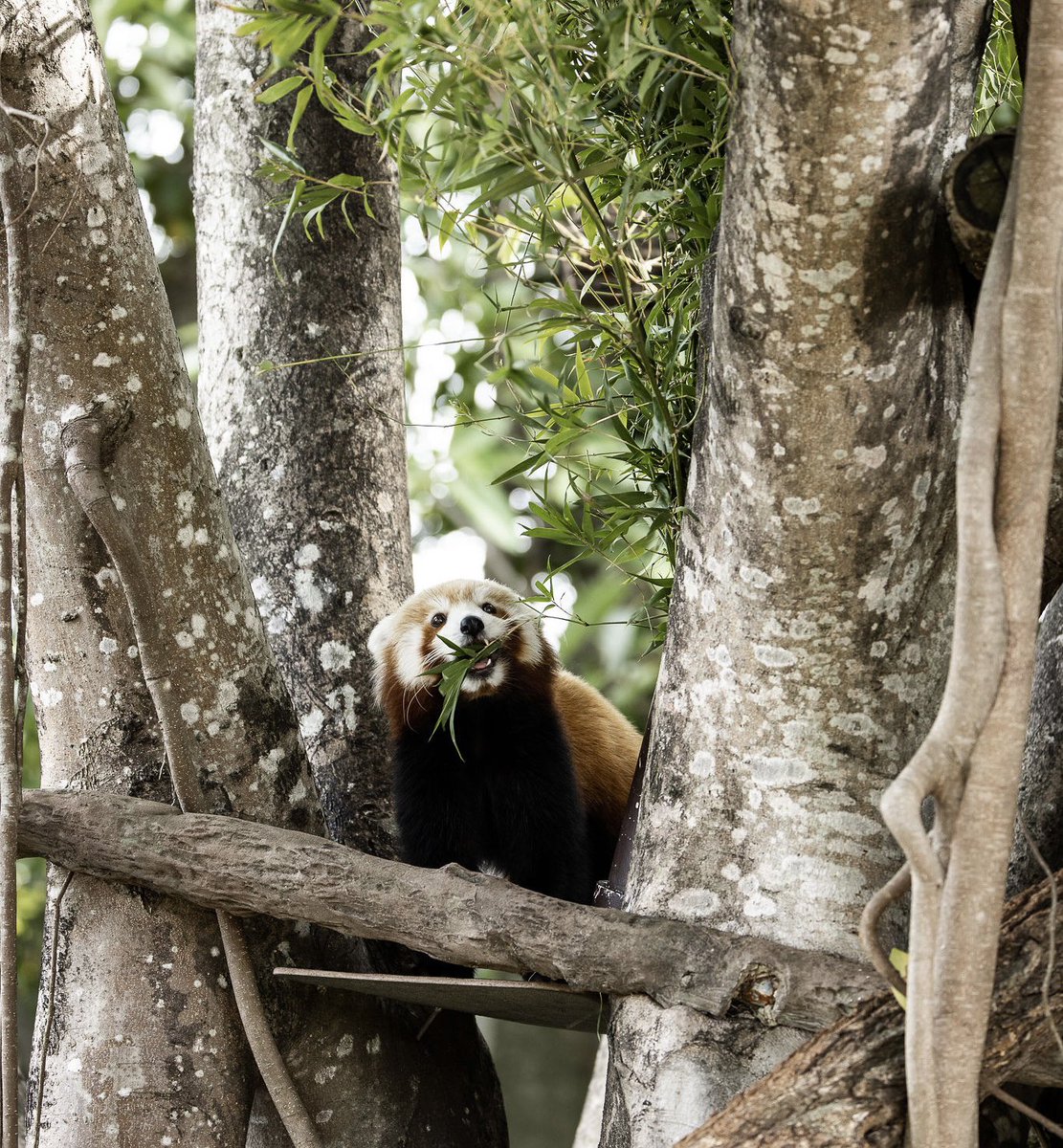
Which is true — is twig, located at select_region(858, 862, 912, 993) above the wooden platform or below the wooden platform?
above

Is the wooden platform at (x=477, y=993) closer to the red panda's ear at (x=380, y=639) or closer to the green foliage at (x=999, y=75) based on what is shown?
the red panda's ear at (x=380, y=639)

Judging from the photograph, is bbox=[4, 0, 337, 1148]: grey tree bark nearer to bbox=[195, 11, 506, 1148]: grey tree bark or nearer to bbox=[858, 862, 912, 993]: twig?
bbox=[195, 11, 506, 1148]: grey tree bark

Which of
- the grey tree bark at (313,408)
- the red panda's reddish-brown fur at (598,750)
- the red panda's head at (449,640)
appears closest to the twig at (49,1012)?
the grey tree bark at (313,408)

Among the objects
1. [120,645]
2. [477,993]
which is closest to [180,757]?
[120,645]

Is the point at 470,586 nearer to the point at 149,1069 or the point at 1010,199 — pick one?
the point at 149,1069

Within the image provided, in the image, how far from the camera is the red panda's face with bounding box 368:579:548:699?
240 cm

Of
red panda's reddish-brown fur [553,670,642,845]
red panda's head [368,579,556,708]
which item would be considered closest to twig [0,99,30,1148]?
red panda's head [368,579,556,708]

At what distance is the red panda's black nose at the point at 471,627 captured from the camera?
97.6 inches

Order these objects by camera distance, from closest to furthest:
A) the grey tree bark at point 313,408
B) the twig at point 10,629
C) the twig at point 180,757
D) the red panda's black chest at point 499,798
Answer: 1. the twig at point 10,629
2. the twig at point 180,757
3. the red panda's black chest at point 499,798
4. the grey tree bark at point 313,408

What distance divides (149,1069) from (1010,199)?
5.11ft

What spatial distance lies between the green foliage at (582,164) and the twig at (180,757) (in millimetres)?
509

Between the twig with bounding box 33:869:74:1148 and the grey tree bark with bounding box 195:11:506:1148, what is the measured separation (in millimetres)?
534

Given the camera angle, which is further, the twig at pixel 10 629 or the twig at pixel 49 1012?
the twig at pixel 49 1012

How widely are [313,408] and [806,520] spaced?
1.24m
